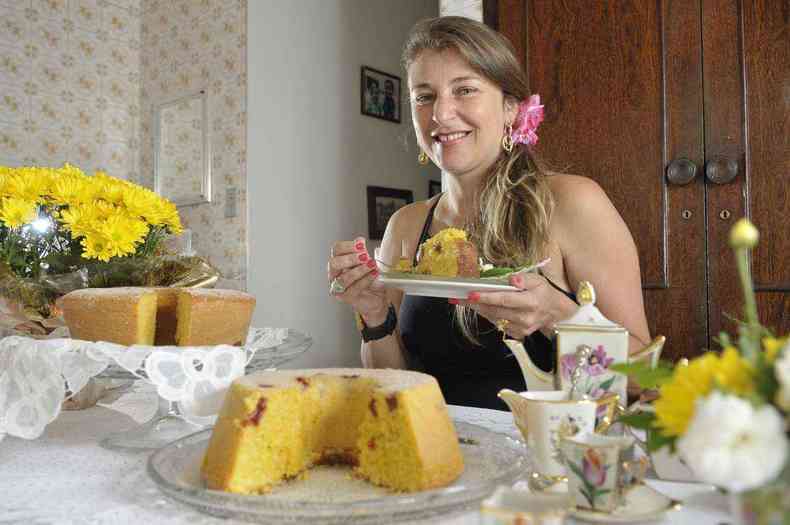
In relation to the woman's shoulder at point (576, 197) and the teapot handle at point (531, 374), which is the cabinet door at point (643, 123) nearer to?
the woman's shoulder at point (576, 197)

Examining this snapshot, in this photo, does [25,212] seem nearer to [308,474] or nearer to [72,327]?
[72,327]

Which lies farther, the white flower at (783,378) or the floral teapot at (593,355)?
the floral teapot at (593,355)

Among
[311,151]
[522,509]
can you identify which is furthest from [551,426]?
[311,151]

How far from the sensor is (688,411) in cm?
41

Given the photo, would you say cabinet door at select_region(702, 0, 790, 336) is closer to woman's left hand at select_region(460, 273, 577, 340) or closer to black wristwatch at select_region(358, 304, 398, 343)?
woman's left hand at select_region(460, 273, 577, 340)

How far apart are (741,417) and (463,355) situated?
50.5 inches

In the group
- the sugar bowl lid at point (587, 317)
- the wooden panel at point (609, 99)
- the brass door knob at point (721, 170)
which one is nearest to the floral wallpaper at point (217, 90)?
the wooden panel at point (609, 99)

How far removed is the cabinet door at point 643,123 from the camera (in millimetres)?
1913

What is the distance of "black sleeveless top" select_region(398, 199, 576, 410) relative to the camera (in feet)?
5.14

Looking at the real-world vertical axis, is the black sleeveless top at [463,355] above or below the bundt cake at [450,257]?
below

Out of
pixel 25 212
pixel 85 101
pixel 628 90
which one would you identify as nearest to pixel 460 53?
pixel 628 90

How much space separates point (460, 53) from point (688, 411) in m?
1.37

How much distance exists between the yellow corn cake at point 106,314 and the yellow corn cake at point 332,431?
0.96 ft

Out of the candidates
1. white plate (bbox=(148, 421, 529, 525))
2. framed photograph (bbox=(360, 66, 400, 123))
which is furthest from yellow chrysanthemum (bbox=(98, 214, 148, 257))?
framed photograph (bbox=(360, 66, 400, 123))
